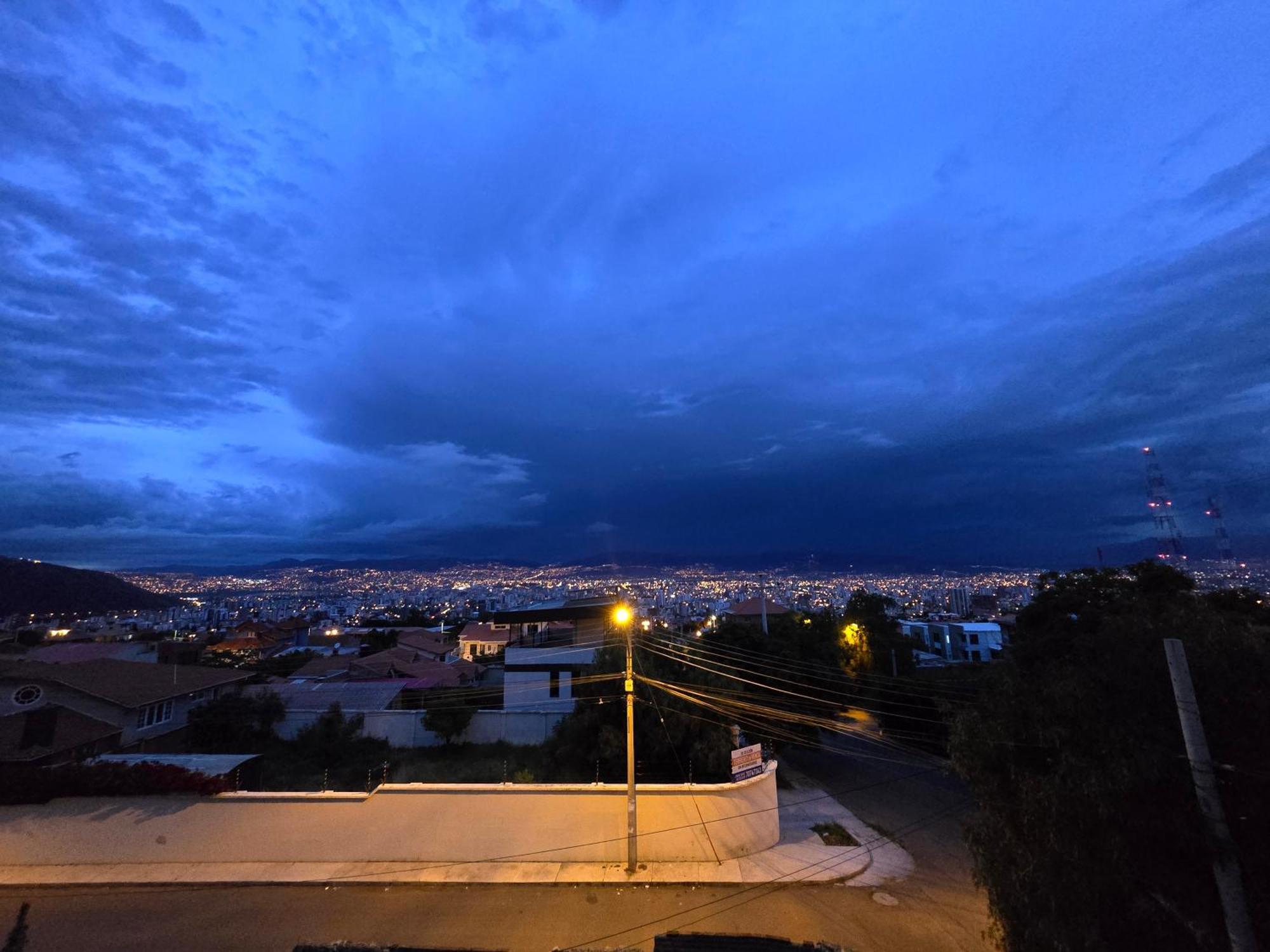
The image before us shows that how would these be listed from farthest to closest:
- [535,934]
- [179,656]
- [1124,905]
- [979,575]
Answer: [979,575] < [179,656] < [535,934] < [1124,905]

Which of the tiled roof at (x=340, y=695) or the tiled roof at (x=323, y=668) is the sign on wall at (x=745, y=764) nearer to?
the tiled roof at (x=340, y=695)

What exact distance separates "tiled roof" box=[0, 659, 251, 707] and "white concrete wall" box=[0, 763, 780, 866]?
8.01m

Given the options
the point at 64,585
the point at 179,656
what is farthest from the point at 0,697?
the point at 64,585

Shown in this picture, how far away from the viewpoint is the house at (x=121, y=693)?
18.9m

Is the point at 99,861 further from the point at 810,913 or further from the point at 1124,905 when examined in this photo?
the point at 1124,905

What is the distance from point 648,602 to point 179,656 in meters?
56.0

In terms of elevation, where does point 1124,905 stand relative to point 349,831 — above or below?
above

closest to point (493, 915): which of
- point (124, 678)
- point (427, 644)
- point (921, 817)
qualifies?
point (921, 817)

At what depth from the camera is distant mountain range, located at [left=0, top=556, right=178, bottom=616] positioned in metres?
74.3

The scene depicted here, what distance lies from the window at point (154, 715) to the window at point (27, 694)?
9.72 feet

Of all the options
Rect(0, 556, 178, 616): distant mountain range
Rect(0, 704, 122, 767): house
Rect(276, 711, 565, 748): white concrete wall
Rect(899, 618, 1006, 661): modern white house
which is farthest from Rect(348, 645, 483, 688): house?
Rect(0, 556, 178, 616): distant mountain range

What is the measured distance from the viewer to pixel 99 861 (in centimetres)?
1330

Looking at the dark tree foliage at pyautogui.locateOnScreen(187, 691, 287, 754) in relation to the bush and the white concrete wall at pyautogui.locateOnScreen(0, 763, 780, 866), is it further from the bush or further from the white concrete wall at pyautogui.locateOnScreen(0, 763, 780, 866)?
the white concrete wall at pyautogui.locateOnScreen(0, 763, 780, 866)

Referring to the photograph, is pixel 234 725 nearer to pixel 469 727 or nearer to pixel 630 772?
pixel 469 727
